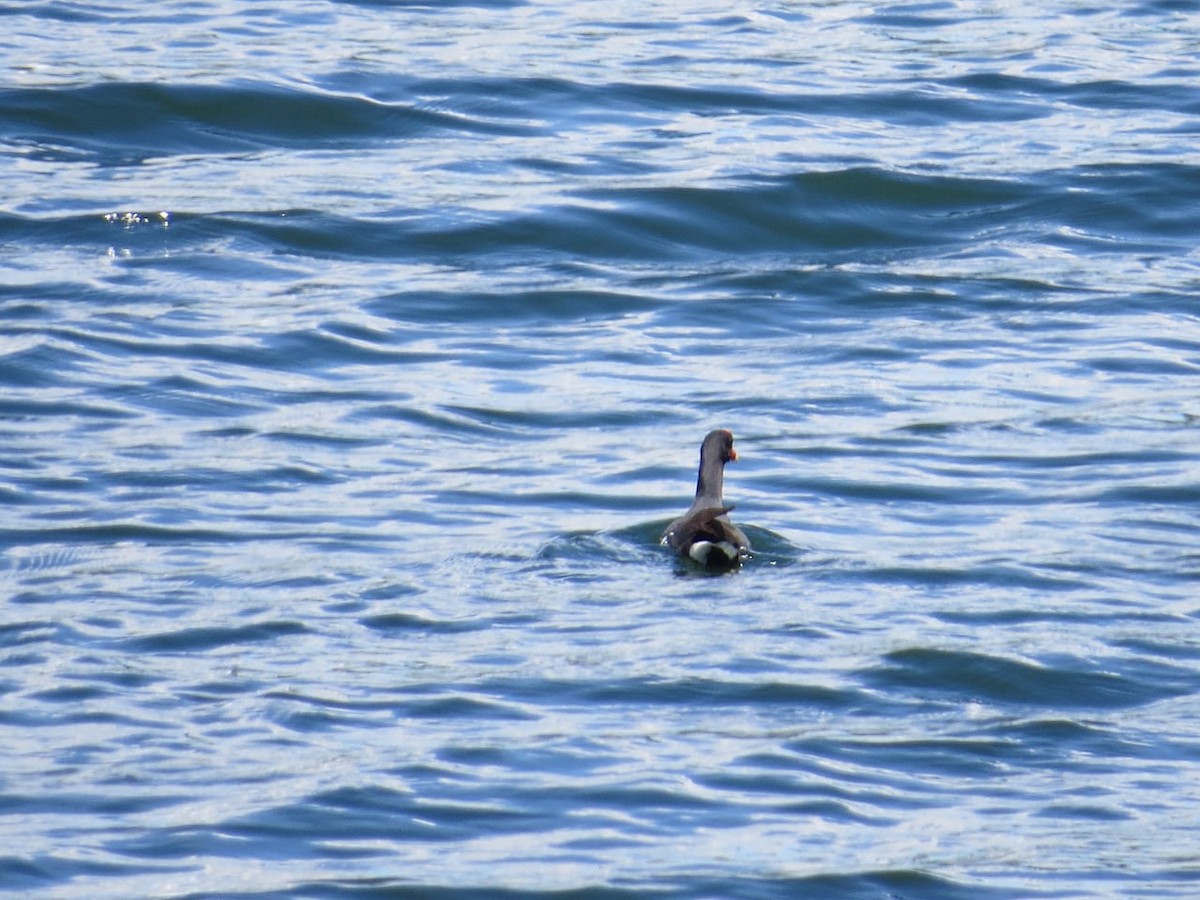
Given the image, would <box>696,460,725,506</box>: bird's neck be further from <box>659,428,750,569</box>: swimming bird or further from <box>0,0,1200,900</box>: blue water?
<box>0,0,1200,900</box>: blue water

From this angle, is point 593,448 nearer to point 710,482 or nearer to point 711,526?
point 710,482

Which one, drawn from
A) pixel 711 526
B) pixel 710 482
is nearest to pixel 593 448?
pixel 710 482

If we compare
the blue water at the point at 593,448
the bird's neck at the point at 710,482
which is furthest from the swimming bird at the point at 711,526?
the blue water at the point at 593,448

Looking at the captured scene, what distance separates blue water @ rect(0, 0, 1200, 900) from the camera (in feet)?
23.0

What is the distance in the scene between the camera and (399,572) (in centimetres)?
938

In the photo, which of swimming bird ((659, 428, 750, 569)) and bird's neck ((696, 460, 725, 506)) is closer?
swimming bird ((659, 428, 750, 569))

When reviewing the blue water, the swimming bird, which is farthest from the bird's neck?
the blue water

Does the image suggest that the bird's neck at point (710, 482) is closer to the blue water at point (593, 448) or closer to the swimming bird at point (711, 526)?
the swimming bird at point (711, 526)

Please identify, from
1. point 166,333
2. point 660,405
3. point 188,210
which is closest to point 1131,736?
point 660,405

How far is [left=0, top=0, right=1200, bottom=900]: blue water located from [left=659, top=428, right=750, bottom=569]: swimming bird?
0.14 meters

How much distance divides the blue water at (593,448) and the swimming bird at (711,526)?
Result: 0.14 metres

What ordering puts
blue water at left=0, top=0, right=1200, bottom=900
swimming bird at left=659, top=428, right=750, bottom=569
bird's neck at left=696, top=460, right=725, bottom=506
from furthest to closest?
1. bird's neck at left=696, top=460, right=725, bottom=506
2. swimming bird at left=659, top=428, right=750, bottom=569
3. blue water at left=0, top=0, right=1200, bottom=900

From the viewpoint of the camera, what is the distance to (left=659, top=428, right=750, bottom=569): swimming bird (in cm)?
959

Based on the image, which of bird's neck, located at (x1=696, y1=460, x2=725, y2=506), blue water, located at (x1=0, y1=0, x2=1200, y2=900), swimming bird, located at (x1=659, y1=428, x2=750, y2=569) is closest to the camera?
blue water, located at (x1=0, y1=0, x2=1200, y2=900)
